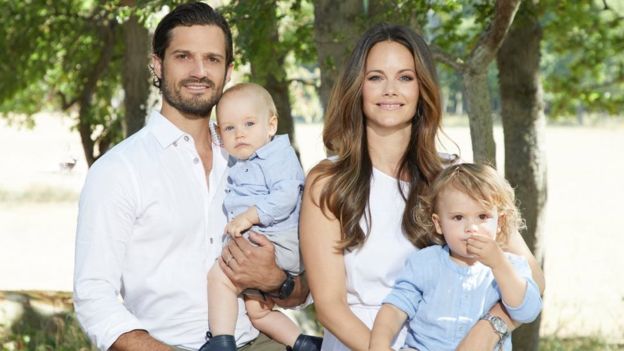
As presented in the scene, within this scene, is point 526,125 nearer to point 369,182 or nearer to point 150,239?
point 369,182

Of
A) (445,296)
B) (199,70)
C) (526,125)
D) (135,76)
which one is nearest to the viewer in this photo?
(445,296)

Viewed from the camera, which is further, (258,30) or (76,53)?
(76,53)

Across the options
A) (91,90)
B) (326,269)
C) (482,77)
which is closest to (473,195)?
(326,269)

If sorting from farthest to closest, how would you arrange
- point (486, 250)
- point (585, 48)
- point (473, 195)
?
point (585, 48) → point (473, 195) → point (486, 250)

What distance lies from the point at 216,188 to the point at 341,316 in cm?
80

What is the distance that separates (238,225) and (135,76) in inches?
272

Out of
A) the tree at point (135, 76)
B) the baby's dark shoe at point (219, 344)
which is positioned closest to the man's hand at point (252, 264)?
the baby's dark shoe at point (219, 344)

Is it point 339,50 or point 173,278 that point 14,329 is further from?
point 173,278

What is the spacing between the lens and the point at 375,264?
13.2ft

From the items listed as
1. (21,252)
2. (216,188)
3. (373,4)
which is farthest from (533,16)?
(21,252)

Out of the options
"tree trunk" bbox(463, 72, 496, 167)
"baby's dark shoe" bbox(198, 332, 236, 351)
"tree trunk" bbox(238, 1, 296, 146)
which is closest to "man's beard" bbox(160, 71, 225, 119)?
"baby's dark shoe" bbox(198, 332, 236, 351)

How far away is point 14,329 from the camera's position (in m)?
8.61

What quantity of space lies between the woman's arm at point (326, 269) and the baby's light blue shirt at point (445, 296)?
0.18m

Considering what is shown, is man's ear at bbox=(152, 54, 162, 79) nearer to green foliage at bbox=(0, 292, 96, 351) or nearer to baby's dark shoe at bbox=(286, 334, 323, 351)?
baby's dark shoe at bbox=(286, 334, 323, 351)
